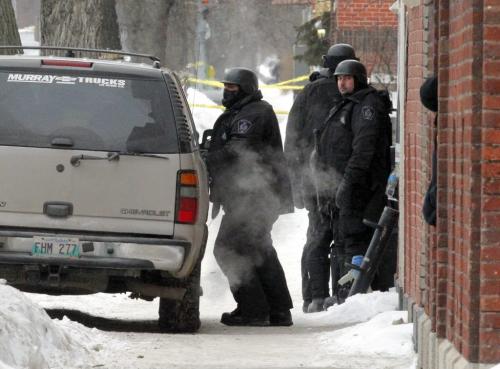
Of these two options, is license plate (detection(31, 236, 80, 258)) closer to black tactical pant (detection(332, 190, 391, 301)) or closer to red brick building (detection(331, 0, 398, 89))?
black tactical pant (detection(332, 190, 391, 301))

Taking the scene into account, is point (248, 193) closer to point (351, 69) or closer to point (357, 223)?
point (357, 223)

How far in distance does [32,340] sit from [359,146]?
4.47m

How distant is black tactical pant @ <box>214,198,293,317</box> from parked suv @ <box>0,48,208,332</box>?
4.84 ft

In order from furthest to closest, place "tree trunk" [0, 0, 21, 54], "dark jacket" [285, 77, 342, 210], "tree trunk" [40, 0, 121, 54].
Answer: "tree trunk" [40, 0, 121, 54] → "tree trunk" [0, 0, 21, 54] → "dark jacket" [285, 77, 342, 210]

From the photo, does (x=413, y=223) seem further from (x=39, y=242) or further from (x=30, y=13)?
(x=30, y=13)

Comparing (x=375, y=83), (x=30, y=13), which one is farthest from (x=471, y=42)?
(x=30, y=13)

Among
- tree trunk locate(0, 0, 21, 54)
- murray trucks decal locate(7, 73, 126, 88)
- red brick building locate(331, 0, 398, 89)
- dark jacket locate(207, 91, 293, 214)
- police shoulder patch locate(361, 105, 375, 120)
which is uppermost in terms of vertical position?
red brick building locate(331, 0, 398, 89)

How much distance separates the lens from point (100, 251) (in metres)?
10.2

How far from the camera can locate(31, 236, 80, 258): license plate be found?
33.3 ft

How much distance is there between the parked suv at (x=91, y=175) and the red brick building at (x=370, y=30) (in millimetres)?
18216

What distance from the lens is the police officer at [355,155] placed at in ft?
40.4

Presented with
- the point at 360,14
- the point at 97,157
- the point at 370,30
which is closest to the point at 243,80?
the point at 97,157

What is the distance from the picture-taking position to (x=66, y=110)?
1030 cm

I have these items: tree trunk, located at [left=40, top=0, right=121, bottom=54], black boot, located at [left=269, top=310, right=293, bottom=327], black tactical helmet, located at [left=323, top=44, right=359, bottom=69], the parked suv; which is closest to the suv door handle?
the parked suv
